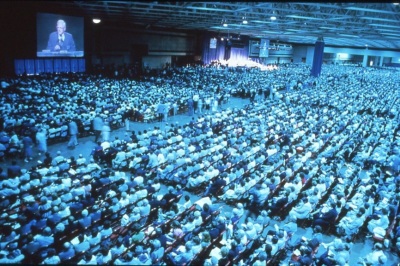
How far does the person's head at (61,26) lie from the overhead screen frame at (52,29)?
0.24 meters

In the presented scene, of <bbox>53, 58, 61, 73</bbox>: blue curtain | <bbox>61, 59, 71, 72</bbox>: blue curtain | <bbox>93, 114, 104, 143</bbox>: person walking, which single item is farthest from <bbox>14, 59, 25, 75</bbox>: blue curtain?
<bbox>93, 114, 104, 143</bbox>: person walking

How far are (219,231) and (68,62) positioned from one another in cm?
2878

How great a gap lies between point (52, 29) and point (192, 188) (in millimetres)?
23949

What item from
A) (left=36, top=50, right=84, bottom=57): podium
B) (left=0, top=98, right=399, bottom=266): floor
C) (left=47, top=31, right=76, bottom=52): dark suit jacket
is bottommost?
(left=0, top=98, right=399, bottom=266): floor

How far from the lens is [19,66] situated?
2866 cm

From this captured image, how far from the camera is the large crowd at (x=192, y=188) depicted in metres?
7.88

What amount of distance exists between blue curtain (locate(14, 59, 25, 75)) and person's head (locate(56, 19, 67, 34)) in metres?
4.02

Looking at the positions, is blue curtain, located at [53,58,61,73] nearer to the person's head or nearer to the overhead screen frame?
the overhead screen frame

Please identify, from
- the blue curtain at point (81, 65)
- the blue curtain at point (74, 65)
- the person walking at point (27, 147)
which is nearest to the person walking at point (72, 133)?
the person walking at point (27, 147)

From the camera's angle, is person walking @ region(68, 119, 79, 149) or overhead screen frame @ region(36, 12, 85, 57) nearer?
person walking @ region(68, 119, 79, 149)

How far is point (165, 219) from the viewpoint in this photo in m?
9.31

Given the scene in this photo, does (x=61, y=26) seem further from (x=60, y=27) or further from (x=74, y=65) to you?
(x=74, y=65)

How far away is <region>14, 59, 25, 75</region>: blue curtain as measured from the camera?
93.3 feet

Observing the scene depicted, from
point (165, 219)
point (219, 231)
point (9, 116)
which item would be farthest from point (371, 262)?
point (9, 116)
